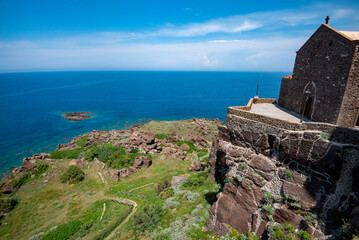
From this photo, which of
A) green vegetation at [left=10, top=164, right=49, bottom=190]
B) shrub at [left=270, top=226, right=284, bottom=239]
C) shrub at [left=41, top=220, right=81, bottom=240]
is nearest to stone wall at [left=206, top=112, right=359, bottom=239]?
shrub at [left=270, top=226, right=284, bottom=239]

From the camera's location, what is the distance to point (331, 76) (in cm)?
1276

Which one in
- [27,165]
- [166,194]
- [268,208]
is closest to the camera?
[268,208]

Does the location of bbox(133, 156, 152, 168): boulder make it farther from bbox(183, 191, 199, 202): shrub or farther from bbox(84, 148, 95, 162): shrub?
bbox(183, 191, 199, 202): shrub

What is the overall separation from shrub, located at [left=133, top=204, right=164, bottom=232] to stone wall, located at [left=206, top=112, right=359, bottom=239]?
17.8 ft

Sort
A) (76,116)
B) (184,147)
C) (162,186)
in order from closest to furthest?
1. (162,186)
2. (184,147)
3. (76,116)

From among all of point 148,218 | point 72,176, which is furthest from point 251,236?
point 72,176

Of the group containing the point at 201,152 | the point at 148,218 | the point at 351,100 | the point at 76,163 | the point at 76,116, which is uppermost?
the point at 351,100

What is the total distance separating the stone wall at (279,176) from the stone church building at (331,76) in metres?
3.04

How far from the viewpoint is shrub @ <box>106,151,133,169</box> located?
2947 centimetres

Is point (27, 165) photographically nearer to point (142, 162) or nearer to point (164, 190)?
point (142, 162)

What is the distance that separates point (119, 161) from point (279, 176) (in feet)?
83.5

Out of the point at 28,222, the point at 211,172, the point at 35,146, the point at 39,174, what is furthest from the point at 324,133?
the point at 35,146

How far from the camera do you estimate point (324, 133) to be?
368 inches

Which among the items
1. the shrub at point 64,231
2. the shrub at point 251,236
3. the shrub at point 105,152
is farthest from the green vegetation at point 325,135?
Answer: the shrub at point 105,152
